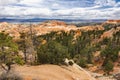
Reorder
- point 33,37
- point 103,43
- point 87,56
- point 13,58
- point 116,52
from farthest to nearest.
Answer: point 103,43 < point 87,56 < point 116,52 < point 33,37 < point 13,58

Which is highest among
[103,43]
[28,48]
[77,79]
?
[77,79]

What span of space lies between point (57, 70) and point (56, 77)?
3.09 m

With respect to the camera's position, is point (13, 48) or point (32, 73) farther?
point (13, 48)

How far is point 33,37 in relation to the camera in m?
96.5

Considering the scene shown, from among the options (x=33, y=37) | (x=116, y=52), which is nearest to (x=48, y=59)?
(x=33, y=37)

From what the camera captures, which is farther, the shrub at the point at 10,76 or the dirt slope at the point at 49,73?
the shrub at the point at 10,76

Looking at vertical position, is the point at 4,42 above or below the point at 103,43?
above

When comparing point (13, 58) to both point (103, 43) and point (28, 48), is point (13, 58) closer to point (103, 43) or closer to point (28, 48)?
point (28, 48)

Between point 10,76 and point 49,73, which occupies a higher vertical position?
point 49,73

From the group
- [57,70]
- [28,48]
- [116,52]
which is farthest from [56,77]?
[116,52]

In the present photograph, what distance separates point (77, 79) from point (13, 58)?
2222 centimetres

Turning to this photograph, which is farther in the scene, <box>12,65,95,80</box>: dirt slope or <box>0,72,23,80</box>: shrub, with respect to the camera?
<box>0,72,23,80</box>: shrub

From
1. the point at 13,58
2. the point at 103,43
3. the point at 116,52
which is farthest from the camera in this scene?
the point at 103,43

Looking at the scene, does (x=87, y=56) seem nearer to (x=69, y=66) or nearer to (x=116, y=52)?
(x=116, y=52)
